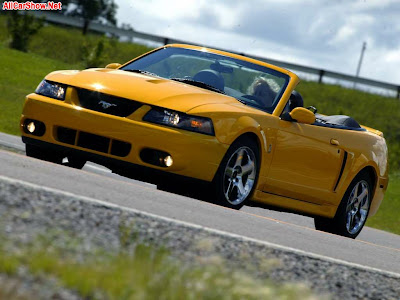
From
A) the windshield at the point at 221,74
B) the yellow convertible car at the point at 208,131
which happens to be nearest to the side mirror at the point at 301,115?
the yellow convertible car at the point at 208,131

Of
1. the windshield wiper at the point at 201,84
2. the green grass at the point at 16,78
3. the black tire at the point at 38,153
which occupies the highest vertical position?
the windshield wiper at the point at 201,84

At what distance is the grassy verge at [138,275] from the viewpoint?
13.2 feet

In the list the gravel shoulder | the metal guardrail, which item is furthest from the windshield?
the metal guardrail

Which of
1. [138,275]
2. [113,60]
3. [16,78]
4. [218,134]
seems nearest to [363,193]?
[218,134]

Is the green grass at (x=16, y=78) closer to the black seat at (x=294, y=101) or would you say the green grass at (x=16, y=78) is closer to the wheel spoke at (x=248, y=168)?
the black seat at (x=294, y=101)

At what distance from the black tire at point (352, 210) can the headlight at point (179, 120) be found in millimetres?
2496

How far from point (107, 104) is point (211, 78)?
4.67 ft

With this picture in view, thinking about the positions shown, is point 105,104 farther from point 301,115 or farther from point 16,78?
point 16,78

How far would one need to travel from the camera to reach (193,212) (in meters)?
6.54

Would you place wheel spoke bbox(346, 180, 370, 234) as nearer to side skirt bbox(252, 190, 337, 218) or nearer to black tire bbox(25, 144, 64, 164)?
side skirt bbox(252, 190, 337, 218)

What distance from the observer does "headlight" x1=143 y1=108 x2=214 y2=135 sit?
7719mm

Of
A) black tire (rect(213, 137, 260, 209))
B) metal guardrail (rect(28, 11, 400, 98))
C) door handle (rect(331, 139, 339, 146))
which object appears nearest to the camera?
black tire (rect(213, 137, 260, 209))

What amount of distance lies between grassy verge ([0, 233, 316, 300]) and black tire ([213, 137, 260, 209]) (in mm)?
3083

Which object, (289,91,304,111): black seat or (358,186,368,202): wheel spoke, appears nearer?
(289,91,304,111): black seat
